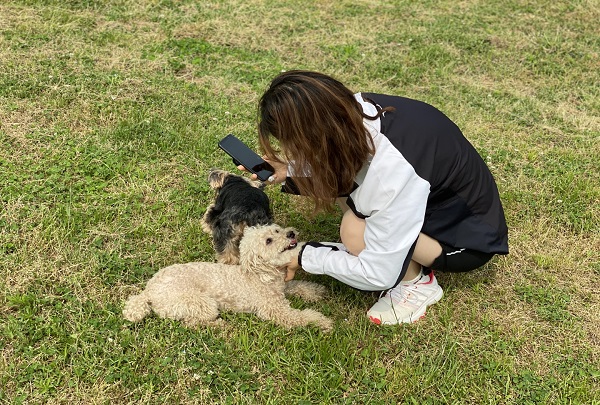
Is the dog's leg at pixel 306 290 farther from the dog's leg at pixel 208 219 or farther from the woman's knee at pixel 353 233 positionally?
the dog's leg at pixel 208 219

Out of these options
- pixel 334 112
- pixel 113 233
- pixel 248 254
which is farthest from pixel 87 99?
pixel 334 112

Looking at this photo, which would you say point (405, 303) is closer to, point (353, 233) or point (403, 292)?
point (403, 292)

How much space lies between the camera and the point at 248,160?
12.5ft

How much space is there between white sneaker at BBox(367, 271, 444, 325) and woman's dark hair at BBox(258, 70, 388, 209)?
1164mm

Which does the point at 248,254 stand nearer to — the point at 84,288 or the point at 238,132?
the point at 84,288

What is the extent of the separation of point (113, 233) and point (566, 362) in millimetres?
3434

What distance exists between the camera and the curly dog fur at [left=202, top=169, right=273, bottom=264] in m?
4.01

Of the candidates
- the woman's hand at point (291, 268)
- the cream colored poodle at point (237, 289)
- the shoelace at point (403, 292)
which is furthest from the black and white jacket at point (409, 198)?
the shoelace at point (403, 292)

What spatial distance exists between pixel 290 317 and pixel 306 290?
0.36 meters

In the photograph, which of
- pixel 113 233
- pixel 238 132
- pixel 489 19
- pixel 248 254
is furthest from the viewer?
pixel 489 19

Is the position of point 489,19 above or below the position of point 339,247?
above

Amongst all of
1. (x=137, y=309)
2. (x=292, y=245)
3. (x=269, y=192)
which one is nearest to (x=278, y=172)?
(x=292, y=245)

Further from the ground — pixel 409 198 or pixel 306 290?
pixel 409 198

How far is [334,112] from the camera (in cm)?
279
